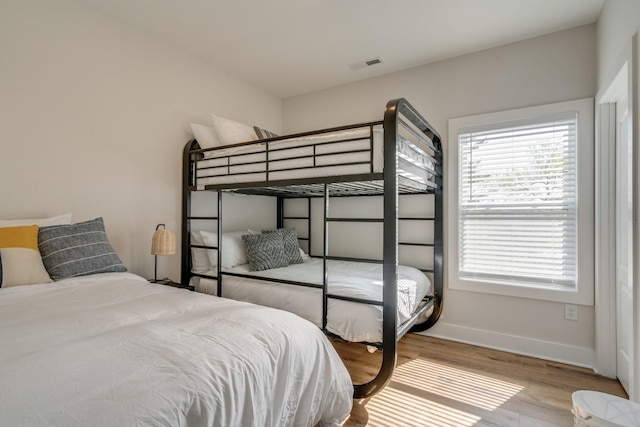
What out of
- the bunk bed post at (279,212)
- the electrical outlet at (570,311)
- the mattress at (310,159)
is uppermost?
the mattress at (310,159)

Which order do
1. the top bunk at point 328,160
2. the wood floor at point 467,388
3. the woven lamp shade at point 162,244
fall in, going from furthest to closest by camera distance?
the woven lamp shade at point 162,244 → the top bunk at point 328,160 → the wood floor at point 467,388

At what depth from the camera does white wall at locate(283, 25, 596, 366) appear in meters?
2.39

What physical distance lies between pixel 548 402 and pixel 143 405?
2169mm

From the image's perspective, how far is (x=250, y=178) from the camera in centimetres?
238

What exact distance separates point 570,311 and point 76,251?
3.38 meters

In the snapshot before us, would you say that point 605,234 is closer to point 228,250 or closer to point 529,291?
point 529,291

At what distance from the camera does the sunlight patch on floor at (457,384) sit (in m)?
1.89

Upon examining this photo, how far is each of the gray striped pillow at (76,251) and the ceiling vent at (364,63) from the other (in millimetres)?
2494

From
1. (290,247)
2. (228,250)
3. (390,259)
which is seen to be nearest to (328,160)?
(390,259)

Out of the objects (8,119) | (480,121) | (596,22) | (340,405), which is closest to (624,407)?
(340,405)

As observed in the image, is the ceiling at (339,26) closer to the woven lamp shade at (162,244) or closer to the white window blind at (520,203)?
the white window blind at (520,203)

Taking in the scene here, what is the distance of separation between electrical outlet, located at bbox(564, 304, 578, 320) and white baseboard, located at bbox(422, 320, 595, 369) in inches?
8.5

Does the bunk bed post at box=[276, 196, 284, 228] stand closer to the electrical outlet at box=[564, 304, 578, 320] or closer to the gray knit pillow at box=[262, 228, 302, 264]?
the gray knit pillow at box=[262, 228, 302, 264]

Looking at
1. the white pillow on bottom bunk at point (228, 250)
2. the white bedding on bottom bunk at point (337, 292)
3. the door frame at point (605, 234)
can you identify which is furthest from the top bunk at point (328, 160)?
the door frame at point (605, 234)
